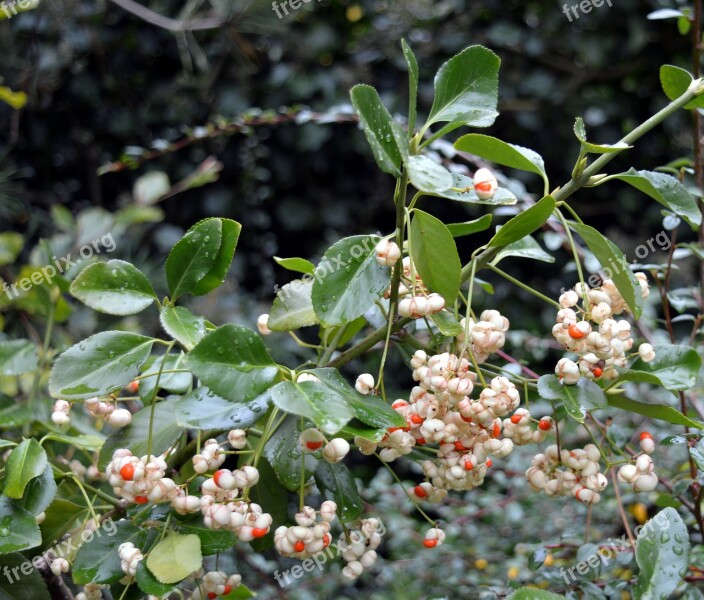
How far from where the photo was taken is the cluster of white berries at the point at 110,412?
468mm

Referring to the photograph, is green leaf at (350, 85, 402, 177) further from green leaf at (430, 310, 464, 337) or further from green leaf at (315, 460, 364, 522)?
green leaf at (315, 460, 364, 522)

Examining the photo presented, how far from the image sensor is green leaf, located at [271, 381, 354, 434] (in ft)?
1.08

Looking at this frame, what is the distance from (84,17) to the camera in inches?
68.6

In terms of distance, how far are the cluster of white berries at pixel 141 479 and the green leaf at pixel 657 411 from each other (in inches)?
10.3

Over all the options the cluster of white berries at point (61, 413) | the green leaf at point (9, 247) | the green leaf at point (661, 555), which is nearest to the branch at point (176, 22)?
the green leaf at point (9, 247)

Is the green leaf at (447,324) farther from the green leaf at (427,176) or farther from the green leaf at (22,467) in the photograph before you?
the green leaf at (22,467)

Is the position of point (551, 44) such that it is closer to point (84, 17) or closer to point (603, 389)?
point (84, 17)

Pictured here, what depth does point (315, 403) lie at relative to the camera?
1.14 feet

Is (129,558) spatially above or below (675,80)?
below

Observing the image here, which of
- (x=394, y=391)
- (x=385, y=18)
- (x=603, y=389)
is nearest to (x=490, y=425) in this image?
(x=603, y=389)

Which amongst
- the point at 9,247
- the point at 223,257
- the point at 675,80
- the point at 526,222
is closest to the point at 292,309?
the point at 223,257

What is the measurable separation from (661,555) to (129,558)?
0.29 meters

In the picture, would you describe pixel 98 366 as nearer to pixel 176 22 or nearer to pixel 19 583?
pixel 19 583

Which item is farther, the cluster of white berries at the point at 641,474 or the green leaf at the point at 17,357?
the green leaf at the point at 17,357
